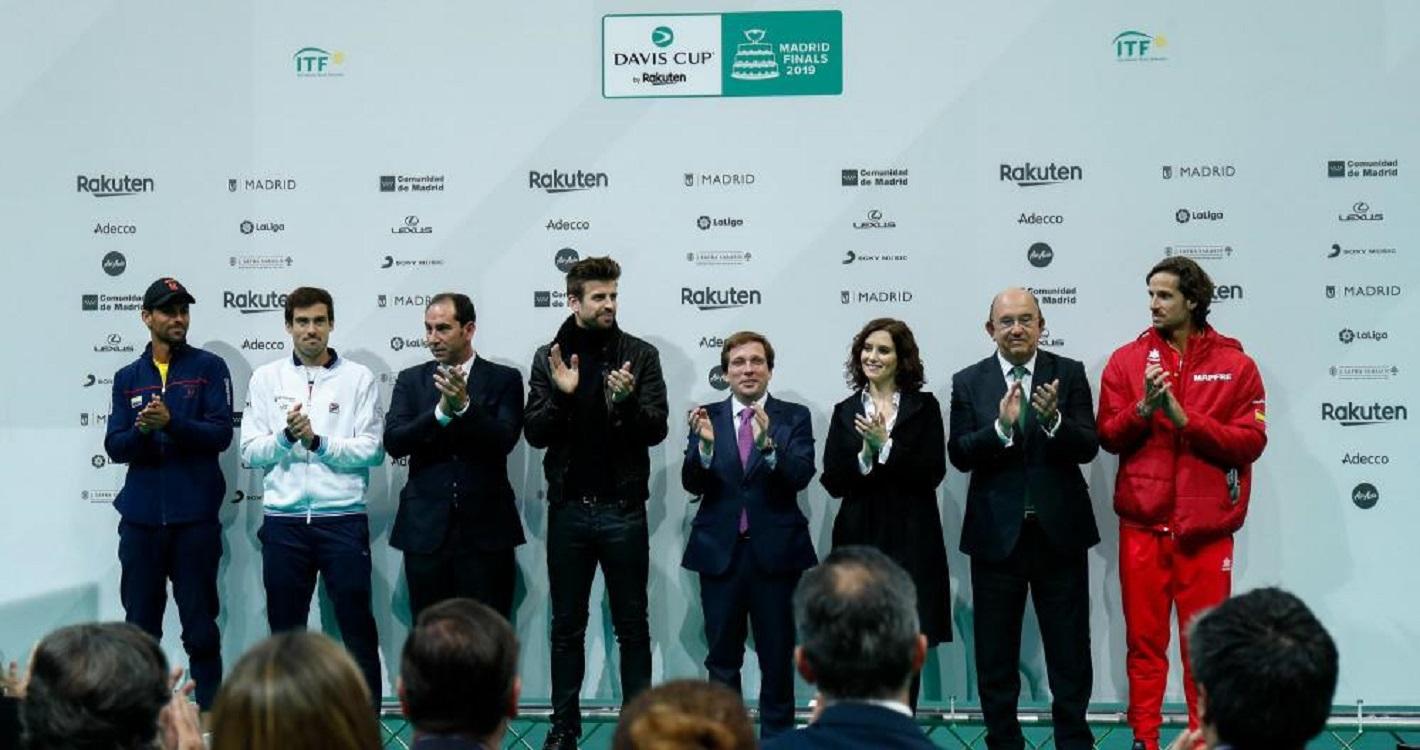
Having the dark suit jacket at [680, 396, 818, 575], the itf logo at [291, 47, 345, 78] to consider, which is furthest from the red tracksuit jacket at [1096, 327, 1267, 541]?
the itf logo at [291, 47, 345, 78]

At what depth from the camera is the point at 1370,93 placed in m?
6.15

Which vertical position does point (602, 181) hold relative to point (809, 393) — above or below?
above

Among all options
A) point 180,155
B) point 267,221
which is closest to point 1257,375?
point 267,221

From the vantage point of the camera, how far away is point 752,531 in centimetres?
579

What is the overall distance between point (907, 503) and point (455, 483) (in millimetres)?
1802

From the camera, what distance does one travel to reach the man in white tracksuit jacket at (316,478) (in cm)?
607

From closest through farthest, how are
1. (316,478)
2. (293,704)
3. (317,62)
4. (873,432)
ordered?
(293,704), (873,432), (316,478), (317,62)

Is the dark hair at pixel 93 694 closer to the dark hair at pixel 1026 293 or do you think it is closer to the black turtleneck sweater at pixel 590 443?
the black turtleneck sweater at pixel 590 443

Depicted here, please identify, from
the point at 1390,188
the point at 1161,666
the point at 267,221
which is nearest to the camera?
the point at 1161,666

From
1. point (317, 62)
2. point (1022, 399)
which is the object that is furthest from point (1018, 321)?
point (317, 62)

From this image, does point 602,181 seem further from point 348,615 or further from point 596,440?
point 348,615

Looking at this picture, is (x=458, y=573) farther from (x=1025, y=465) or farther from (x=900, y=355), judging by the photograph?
(x=1025, y=465)

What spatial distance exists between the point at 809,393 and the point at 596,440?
3.41ft

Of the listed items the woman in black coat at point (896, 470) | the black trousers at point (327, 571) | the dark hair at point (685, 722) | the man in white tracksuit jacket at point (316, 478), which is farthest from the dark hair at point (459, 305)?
the dark hair at point (685, 722)
